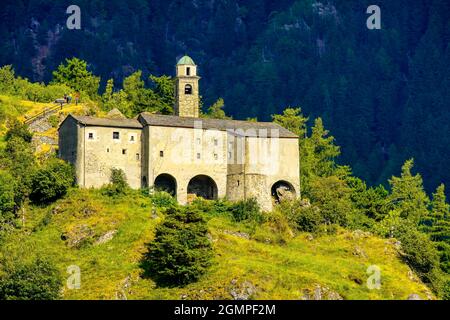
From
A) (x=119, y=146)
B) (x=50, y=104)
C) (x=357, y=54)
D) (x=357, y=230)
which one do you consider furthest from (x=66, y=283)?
(x=357, y=54)

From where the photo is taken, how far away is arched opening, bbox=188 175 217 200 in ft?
336

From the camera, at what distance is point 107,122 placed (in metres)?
99.4

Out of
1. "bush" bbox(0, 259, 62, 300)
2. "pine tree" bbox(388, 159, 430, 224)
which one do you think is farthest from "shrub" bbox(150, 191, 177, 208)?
"pine tree" bbox(388, 159, 430, 224)

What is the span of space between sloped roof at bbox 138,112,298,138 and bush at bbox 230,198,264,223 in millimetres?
7444

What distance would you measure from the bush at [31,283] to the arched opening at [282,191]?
26838 millimetres

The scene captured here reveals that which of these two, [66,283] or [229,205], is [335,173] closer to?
[229,205]

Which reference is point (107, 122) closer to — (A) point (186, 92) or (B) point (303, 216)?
(A) point (186, 92)

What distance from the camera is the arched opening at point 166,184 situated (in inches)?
3944

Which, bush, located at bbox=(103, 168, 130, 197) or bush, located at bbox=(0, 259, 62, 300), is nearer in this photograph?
bush, located at bbox=(0, 259, 62, 300)

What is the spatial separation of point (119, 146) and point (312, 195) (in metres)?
18.5

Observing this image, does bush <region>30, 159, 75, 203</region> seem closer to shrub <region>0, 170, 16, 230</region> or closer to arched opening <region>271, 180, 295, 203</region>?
shrub <region>0, 170, 16, 230</region>

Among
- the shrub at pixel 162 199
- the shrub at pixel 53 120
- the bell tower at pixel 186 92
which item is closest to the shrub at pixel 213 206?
the shrub at pixel 162 199

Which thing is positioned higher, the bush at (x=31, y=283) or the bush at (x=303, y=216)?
the bush at (x=303, y=216)

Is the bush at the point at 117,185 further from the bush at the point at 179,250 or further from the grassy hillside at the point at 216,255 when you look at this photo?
the bush at the point at 179,250
